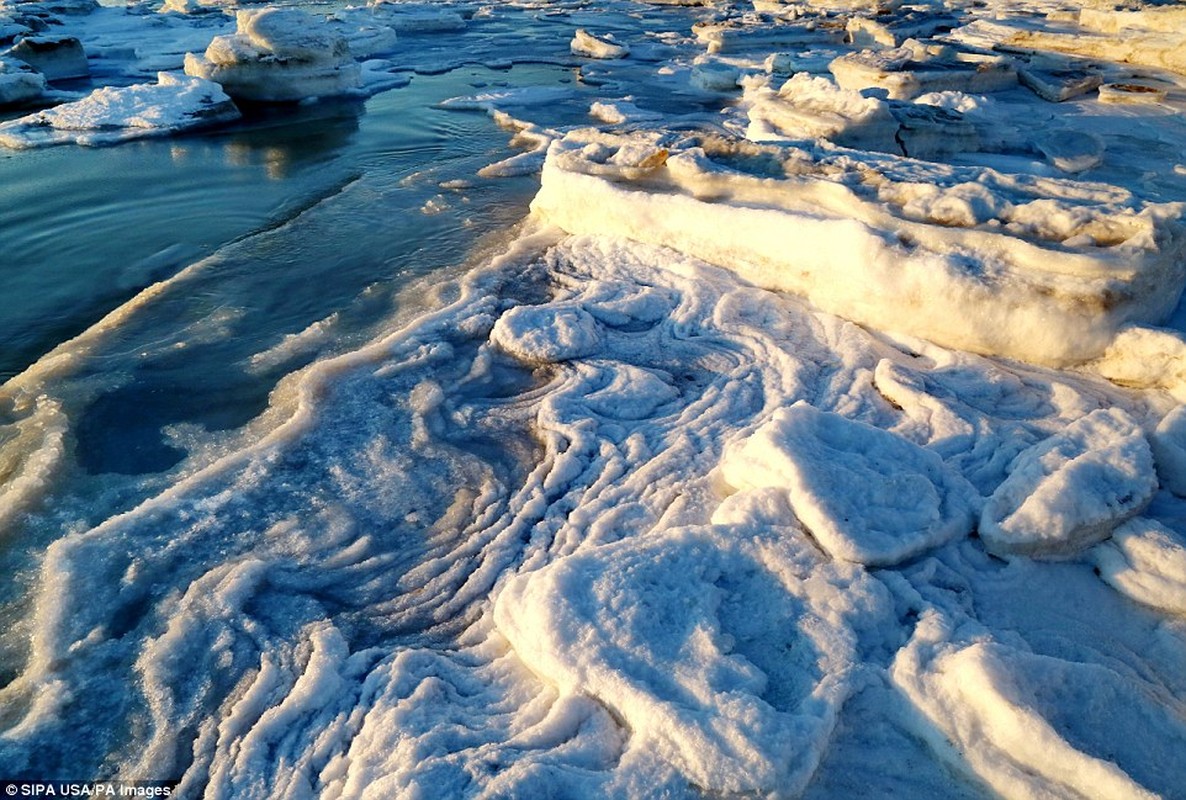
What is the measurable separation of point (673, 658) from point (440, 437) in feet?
7.08

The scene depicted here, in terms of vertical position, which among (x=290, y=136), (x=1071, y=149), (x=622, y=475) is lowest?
(x=622, y=475)

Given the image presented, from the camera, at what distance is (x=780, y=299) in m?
5.36

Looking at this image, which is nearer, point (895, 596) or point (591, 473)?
point (895, 596)

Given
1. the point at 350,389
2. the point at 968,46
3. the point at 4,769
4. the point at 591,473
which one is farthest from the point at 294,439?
the point at 968,46

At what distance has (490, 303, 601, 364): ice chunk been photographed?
5051 mm

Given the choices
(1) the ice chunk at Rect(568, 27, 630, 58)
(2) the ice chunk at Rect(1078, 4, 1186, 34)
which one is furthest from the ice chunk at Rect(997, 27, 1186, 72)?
(1) the ice chunk at Rect(568, 27, 630, 58)

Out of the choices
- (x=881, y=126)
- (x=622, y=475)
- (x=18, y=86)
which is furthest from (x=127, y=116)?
(x=622, y=475)

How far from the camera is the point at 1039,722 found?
2.38 m

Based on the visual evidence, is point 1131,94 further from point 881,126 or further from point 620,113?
point 620,113

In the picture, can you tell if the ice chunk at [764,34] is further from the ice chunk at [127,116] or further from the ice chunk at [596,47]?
the ice chunk at [127,116]

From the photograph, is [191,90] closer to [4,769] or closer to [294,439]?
[294,439]

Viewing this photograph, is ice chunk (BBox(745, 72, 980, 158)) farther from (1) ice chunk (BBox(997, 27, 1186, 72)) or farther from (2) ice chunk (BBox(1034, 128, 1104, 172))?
(1) ice chunk (BBox(997, 27, 1186, 72))

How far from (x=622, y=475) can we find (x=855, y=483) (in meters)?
1.16

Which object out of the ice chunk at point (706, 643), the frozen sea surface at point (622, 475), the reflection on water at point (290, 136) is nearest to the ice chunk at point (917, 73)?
the frozen sea surface at point (622, 475)
